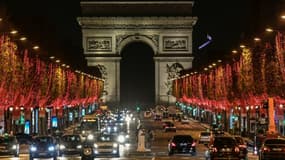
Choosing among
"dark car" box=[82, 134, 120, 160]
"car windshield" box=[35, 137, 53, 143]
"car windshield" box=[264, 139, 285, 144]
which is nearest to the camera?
"car windshield" box=[264, 139, 285, 144]

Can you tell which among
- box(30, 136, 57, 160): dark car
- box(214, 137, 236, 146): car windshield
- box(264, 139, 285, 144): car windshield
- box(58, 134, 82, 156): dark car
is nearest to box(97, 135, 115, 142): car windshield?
box(58, 134, 82, 156): dark car

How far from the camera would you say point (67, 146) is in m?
62.4

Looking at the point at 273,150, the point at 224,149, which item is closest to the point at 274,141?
the point at 273,150

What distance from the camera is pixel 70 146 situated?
62.4 m

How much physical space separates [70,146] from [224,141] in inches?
561

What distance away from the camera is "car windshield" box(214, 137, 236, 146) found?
5089cm

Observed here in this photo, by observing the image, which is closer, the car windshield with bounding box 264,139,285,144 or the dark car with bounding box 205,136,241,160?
the dark car with bounding box 205,136,241,160

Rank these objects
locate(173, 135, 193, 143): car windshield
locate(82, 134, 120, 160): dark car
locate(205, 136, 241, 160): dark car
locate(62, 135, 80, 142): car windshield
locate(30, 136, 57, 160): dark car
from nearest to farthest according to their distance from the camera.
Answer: locate(205, 136, 241, 160): dark car < locate(30, 136, 57, 160): dark car < locate(82, 134, 120, 160): dark car < locate(62, 135, 80, 142): car windshield < locate(173, 135, 193, 143): car windshield

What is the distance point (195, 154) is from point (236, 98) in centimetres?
3686

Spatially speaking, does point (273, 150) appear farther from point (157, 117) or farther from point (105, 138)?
point (157, 117)

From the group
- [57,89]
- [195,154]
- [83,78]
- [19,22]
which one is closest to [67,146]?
[195,154]

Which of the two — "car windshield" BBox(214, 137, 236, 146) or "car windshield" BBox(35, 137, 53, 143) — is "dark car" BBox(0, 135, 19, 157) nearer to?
"car windshield" BBox(35, 137, 53, 143)

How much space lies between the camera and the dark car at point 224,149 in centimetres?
5016

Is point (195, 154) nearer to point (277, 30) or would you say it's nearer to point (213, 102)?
point (277, 30)
